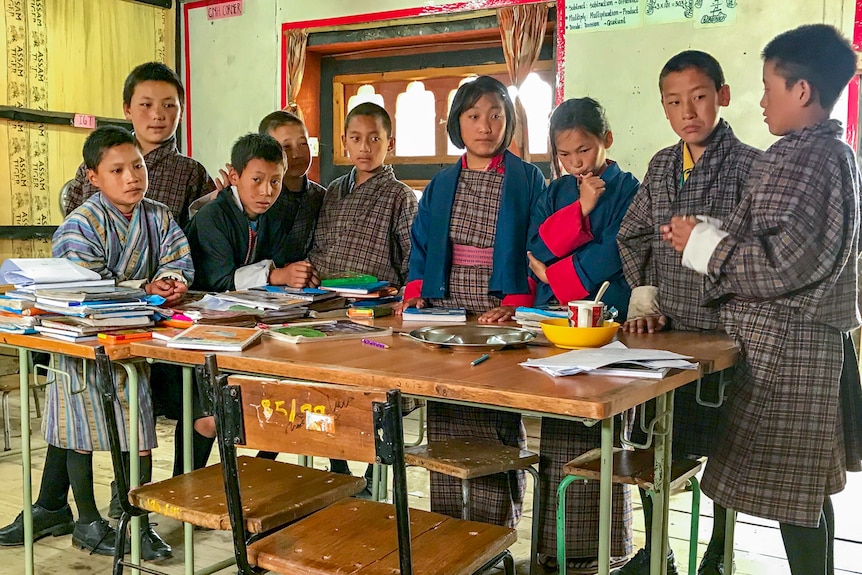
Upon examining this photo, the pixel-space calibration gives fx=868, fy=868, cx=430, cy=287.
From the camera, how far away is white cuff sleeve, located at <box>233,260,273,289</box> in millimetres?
2820

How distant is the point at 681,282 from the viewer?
7.13 ft

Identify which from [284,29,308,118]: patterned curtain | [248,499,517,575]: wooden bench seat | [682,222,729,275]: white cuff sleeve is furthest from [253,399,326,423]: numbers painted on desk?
[284,29,308,118]: patterned curtain

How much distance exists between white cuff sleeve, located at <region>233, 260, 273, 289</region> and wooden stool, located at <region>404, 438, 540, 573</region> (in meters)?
0.87

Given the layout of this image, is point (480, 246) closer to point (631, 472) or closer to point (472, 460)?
point (472, 460)

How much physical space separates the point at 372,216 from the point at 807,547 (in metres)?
1.80

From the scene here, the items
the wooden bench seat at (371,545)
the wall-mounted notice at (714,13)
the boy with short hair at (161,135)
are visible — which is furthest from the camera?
the wall-mounted notice at (714,13)

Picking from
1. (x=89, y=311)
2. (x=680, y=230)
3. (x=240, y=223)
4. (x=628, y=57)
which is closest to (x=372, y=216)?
(x=240, y=223)

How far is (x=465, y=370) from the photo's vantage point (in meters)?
1.67

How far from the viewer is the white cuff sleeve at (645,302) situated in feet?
7.29

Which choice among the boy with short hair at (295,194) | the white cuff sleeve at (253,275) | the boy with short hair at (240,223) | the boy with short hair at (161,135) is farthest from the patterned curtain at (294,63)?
the white cuff sleeve at (253,275)

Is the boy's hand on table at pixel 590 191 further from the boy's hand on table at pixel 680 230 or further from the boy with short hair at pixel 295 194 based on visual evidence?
the boy with short hair at pixel 295 194

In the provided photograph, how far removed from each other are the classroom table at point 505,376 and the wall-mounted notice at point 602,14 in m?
2.71

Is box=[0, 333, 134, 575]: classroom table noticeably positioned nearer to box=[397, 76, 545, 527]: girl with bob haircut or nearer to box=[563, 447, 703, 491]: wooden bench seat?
box=[397, 76, 545, 527]: girl with bob haircut

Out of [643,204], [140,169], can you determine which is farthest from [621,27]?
[140,169]
